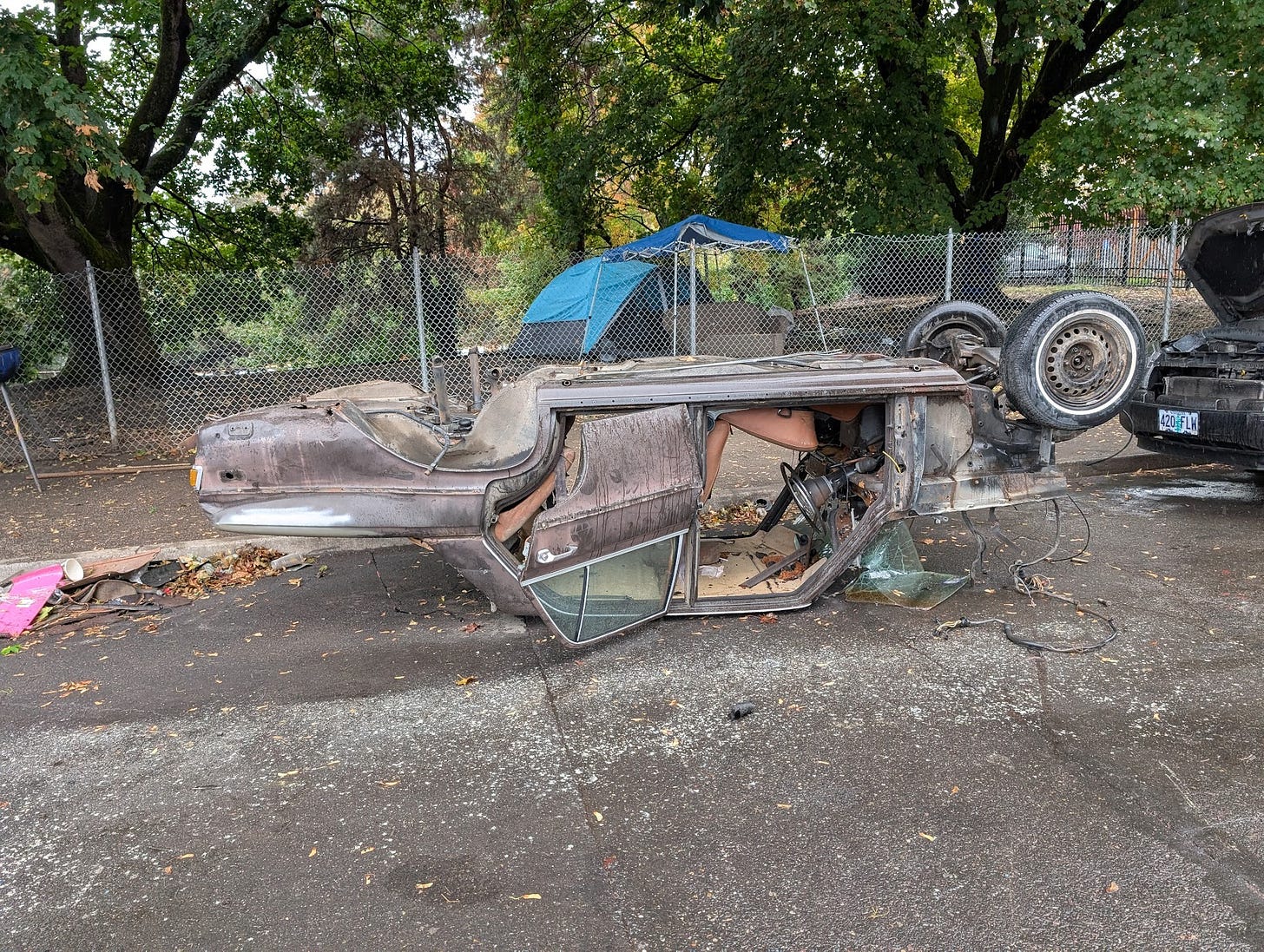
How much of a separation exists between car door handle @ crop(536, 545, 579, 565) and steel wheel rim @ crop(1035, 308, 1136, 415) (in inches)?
104

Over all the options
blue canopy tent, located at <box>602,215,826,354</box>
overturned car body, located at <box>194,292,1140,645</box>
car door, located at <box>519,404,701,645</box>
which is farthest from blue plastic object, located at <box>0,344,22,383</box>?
blue canopy tent, located at <box>602,215,826,354</box>

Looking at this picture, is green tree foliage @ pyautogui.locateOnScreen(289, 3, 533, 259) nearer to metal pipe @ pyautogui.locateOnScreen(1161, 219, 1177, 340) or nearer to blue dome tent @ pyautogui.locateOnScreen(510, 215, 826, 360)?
blue dome tent @ pyautogui.locateOnScreen(510, 215, 826, 360)

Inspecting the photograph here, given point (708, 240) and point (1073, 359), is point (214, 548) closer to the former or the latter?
point (1073, 359)

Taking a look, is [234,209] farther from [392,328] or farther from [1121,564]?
[1121,564]

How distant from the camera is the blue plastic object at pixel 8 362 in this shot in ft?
23.7

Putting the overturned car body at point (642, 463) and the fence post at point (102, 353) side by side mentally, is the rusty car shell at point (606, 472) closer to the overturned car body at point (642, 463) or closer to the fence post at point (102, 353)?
the overturned car body at point (642, 463)

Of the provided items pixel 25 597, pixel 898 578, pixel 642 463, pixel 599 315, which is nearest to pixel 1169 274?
pixel 599 315

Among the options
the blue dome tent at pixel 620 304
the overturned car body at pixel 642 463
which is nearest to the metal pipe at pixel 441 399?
the overturned car body at pixel 642 463

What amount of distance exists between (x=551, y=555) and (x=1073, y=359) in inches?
118

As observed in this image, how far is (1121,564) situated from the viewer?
5.51 meters

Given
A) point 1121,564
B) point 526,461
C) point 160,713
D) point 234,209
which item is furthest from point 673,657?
point 234,209

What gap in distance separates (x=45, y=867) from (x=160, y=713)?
115 centimetres

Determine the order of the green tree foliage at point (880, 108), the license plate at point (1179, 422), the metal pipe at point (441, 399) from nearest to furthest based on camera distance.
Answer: the metal pipe at point (441, 399) < the license plate at point (1179, 422) < the green tree foliage at point (880, 108)

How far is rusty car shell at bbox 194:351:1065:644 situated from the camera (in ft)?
14.0
